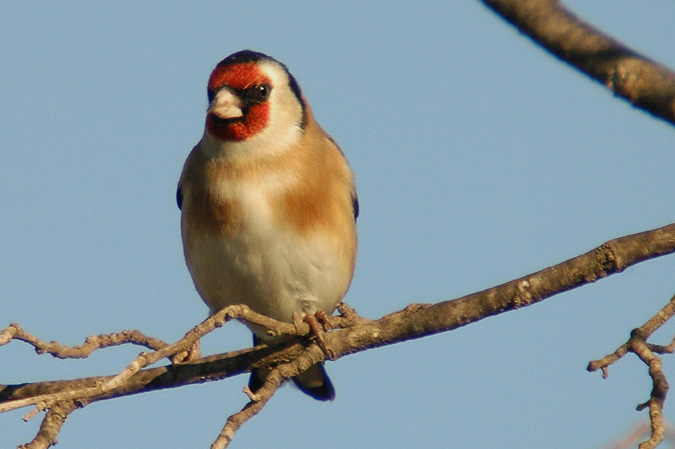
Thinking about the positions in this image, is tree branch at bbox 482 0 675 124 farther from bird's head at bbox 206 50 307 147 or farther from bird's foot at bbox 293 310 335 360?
bird's head at bbox 206 50 307 147

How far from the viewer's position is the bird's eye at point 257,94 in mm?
5344

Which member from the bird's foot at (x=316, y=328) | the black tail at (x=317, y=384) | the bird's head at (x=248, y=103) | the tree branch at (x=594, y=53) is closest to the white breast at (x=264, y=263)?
the bird's head at (x=248, y=103)

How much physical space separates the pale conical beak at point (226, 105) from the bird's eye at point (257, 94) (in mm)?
72

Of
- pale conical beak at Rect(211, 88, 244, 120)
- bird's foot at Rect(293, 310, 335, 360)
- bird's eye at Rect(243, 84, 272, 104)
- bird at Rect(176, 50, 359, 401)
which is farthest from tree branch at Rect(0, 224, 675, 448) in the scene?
bird's eye at Rect(243, 84, 272, 104)

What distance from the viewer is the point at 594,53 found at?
1.65m

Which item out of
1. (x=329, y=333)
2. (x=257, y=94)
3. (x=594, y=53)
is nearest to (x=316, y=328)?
(x=329, y=333)

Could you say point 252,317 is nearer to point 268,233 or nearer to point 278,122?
point 268,233

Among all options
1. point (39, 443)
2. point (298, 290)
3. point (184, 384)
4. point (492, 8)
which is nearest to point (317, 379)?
point (298, 290)

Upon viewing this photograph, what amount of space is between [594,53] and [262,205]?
3542 millimetres

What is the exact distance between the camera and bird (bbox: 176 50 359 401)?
510 centimetres

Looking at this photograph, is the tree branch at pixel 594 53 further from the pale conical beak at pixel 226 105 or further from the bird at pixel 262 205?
the pale conical beak at pixel 226 105

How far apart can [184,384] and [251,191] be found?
123cm

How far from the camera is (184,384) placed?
4.36 m

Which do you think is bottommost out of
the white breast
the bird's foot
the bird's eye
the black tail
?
the bird's foot
